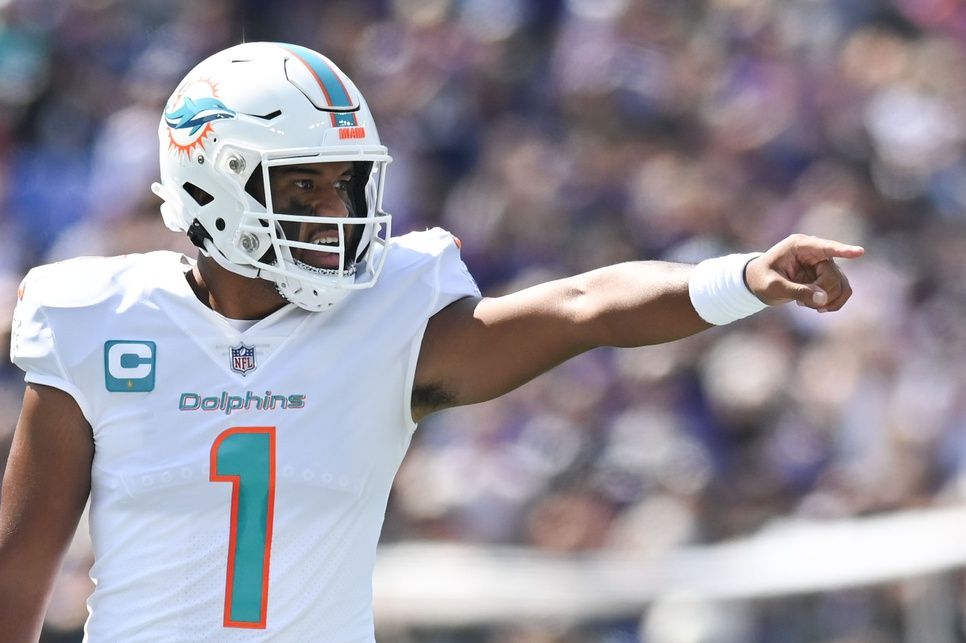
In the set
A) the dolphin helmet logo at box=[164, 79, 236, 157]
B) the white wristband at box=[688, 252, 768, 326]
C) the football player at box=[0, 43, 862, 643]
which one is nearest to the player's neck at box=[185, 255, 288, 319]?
the football player at box=[0, 43, 862, 643]

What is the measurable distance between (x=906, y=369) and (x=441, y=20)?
3.28 meters

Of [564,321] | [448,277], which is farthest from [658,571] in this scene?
[564,321]

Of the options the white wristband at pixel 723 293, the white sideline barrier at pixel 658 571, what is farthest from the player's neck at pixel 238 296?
the white sideline barrier at pixel 658 571

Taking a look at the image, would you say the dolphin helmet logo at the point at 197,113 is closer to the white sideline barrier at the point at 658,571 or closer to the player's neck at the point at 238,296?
the player's neck at the point at 238,296

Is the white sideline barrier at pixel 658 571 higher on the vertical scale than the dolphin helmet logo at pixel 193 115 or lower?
lower

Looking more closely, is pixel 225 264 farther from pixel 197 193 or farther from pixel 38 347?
pixel 38 347

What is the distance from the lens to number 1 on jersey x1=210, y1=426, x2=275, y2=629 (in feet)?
9.20

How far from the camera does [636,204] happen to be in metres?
7.04

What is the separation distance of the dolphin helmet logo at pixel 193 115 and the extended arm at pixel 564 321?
1.84 ft

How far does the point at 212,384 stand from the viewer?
2883mm

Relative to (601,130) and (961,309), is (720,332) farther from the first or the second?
(601,130)

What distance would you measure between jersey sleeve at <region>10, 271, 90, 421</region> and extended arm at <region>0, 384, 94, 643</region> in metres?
0.02

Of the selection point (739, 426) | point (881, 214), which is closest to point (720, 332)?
point (739, 426)

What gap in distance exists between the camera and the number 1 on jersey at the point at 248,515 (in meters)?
2.80
